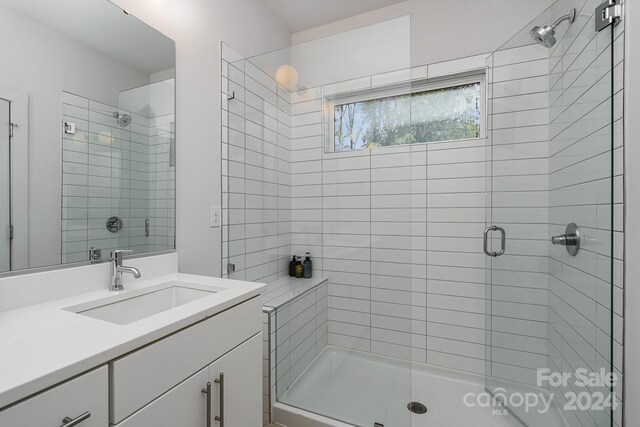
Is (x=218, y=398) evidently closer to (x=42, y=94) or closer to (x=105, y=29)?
(x=42, y=94)

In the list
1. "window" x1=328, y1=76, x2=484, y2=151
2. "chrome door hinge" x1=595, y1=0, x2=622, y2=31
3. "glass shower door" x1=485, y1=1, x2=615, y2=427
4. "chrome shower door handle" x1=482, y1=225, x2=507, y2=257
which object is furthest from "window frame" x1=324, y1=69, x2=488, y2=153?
"chrome door hinge" x1=595, y1=0, x2=622, y2=31

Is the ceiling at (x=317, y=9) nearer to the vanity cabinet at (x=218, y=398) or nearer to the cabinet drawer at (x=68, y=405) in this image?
the vanity cabinet at (x=218, y=398)

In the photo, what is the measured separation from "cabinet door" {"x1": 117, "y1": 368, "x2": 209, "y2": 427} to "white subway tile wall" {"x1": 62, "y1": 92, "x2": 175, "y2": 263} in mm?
653

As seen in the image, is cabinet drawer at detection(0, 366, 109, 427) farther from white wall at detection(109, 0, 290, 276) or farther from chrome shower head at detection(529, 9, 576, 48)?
chrome shower head at detection(529, 9, 576, 48)

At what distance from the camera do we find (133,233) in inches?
50.8

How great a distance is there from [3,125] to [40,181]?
185 mm

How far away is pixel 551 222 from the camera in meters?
1.54

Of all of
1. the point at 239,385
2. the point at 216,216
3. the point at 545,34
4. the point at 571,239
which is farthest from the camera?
the point at 216,216

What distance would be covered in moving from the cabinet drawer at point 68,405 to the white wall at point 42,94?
61cm

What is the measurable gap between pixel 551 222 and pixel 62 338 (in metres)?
2.01

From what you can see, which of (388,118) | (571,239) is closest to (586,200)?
(571,239)

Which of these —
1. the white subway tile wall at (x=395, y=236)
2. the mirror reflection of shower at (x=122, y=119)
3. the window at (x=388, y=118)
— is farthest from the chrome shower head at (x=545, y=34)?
the mirror reflection of shower at (x=122, y=119)

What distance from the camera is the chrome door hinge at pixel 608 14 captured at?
1090mm

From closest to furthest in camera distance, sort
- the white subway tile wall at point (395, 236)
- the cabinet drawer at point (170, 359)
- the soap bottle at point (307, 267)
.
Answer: the cabinet drawer at point (170, 359) < the white subway tile wall at point (395, 236) < the soap bottle at point (307, 267)
